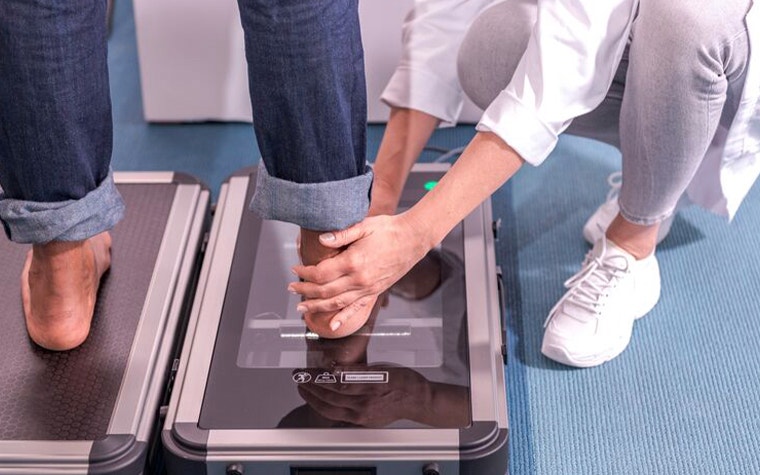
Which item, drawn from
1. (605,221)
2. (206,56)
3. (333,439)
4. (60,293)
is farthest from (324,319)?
(206,56)

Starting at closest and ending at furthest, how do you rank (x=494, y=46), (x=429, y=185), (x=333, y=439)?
(x=333, y=439), (x=494, y=46), (x=429, y=185)

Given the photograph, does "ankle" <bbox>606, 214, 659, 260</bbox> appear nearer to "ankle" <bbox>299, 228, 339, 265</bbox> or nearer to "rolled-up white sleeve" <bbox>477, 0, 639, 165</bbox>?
"rolled-up white sleeve" <bbox>477, 0, 639, 165</bbox>

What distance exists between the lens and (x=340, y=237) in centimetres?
102

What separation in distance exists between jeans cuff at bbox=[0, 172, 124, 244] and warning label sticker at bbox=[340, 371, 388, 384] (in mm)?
316

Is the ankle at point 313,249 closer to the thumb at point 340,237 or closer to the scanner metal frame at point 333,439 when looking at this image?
the thumb at point 340,237

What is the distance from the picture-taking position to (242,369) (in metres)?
1.14

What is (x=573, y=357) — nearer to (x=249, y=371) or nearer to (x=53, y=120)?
(x=249, y=371)

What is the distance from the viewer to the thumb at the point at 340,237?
1015 millimetres

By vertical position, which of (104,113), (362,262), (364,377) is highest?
(104,113)

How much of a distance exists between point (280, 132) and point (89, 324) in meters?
0.40

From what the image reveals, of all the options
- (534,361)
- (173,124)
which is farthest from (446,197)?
(173,124)

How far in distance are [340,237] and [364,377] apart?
20cm

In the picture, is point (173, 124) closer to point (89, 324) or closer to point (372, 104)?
point (372, 104)

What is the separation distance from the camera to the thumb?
3.33 ft
